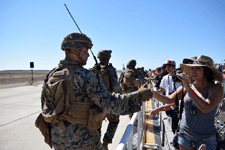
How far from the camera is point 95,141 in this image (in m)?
1.83

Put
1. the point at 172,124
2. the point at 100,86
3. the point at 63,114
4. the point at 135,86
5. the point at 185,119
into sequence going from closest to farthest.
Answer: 1. the point at 63,114
2. the point at 100,86
3. the point at 185,119
4. the point at 172,124
5. the point at 135,86

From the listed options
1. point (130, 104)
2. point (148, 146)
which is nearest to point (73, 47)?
point (130, 104)

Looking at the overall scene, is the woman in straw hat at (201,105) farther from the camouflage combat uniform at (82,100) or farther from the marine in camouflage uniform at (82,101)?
the camouflage combat uniform at (82,100)

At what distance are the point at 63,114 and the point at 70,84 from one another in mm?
346

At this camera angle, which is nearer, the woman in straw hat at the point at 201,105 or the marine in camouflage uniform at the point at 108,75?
the woman in straw hat at the point at 201,105

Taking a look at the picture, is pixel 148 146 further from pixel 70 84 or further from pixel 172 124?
pixel 70 84

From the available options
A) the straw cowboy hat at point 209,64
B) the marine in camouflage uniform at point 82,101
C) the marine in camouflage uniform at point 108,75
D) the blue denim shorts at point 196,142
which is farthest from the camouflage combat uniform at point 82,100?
the marine in camouflage uniform at point 108,75

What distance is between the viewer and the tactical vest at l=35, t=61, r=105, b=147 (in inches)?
62.9

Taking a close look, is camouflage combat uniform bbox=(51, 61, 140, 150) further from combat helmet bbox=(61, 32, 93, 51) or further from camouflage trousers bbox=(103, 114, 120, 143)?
camouflage trousers bbox=(103, 114, 120, 143)

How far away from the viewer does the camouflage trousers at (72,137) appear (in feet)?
5.54

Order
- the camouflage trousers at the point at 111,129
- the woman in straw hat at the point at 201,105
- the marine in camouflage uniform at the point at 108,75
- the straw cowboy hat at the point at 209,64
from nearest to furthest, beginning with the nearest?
the woman in straw hat at the point at 201,105
the straw cowboy hat at the point at 209,64
the camouflage trousers at the point at 111,129
the marine in camouflage uniform at the point at 108,75

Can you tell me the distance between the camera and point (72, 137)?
168 cm

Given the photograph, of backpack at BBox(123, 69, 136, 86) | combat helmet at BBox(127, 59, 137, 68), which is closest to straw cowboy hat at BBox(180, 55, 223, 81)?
backpack at BBox(123, 69, 136, 86)

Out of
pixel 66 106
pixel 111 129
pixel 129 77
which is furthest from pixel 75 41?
pixel 129 77
